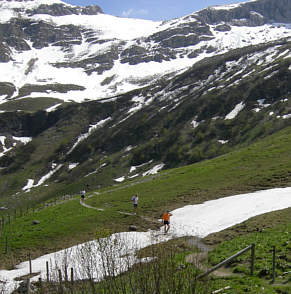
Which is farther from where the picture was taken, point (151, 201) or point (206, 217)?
point (151, 201)

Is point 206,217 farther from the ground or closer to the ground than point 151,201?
closer to the ground

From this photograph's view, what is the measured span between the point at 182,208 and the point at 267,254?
2412 centimetres

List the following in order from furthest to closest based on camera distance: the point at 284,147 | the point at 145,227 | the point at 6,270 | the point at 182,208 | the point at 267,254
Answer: the point at 284,147 < the point at 182,208 < the point at 145,227 < the point at 6,270 < the point at 267,254

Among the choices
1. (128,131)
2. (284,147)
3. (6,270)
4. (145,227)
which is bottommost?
(6,270)

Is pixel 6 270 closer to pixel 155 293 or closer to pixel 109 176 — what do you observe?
pixel 155 293

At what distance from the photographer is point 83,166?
18325 centimetres

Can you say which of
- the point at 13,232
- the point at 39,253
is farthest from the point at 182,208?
the point at 13,232

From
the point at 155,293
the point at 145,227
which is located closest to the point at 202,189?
the point at 145,227

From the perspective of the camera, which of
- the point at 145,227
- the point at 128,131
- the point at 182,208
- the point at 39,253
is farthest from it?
the point at 128,131

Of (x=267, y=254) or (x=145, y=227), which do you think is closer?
(x=267, y=254)

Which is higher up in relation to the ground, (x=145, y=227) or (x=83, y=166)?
(x=83, y=166)

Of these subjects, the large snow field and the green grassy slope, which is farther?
the green grassy slope

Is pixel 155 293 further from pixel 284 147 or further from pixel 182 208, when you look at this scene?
pixel 284 147

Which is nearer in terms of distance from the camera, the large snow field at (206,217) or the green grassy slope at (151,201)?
the large snow field at (206,217)
